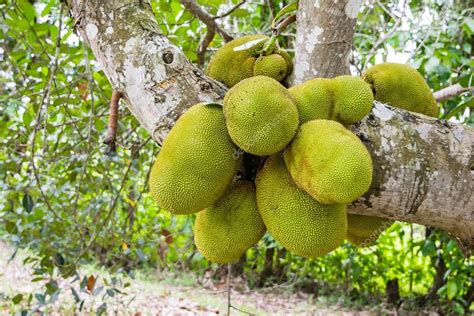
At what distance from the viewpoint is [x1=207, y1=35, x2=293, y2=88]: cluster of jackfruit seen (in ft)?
3.49

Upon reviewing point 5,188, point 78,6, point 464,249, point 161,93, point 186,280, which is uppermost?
point 78,6

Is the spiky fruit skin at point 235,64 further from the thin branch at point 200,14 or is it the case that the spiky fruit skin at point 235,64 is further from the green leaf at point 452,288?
the green leaf at point 452,288

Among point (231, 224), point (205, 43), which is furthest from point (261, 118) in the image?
point (205, 43)

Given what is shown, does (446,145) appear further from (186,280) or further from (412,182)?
(186,280)

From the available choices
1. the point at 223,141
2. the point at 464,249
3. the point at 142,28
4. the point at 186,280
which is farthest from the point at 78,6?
the point at 186,280

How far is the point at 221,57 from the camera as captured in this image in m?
1.13

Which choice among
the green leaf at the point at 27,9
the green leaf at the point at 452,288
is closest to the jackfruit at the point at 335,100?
the green leaf at the point at 27,9

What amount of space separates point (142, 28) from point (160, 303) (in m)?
2.78

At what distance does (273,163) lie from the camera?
92 cm

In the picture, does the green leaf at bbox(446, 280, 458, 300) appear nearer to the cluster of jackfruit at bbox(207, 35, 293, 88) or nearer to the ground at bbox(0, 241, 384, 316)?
the ground at bbox(0, 241, 384, 316)

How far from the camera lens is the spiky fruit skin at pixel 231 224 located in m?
0.94

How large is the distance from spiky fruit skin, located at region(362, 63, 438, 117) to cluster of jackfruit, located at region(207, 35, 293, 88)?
0.62 ft

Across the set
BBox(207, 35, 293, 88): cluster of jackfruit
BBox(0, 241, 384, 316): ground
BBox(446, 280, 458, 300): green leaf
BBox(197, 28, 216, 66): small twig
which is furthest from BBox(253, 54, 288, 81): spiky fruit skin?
BBox(446, 280, 458, 300): green leaf

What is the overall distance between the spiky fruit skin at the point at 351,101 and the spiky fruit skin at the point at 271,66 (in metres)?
0.17
